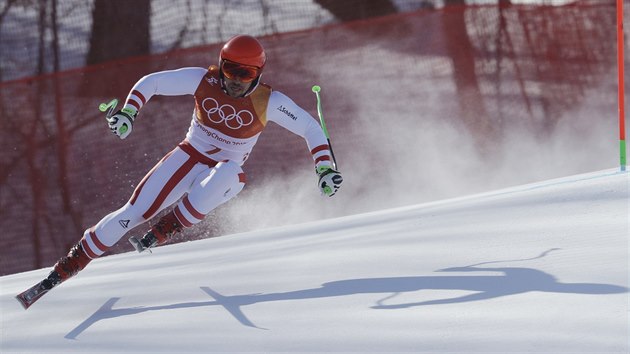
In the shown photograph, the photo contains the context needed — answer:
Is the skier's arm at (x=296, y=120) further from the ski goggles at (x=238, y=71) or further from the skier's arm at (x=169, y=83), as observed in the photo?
the skier's arm at (x=169, y=83)

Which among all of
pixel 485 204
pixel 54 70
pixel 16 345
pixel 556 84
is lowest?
pixel 16 345

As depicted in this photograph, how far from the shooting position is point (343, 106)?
927 cm

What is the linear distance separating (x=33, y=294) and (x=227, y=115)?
1.49 meters

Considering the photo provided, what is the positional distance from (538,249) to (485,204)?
4.13ft

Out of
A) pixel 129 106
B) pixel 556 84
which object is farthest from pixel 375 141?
pixel 129 106

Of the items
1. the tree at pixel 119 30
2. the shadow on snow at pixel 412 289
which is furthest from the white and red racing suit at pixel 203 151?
the tree at pixel 119 30

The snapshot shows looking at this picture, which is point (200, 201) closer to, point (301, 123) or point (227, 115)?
point (227, 115)

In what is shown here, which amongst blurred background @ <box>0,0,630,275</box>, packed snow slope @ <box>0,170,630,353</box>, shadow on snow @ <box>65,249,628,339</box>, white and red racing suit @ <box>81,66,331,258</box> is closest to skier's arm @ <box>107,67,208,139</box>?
white and red racing suit @ <box>81,66,331,258</box>

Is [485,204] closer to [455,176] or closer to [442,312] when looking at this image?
[442,312]

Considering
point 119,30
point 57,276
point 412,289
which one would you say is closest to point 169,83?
point 57,276

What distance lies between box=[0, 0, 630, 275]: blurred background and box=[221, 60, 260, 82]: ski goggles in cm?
341

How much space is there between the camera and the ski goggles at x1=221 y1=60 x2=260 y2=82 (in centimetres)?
539

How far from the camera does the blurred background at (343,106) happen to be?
865cm

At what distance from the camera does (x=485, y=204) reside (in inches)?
243
